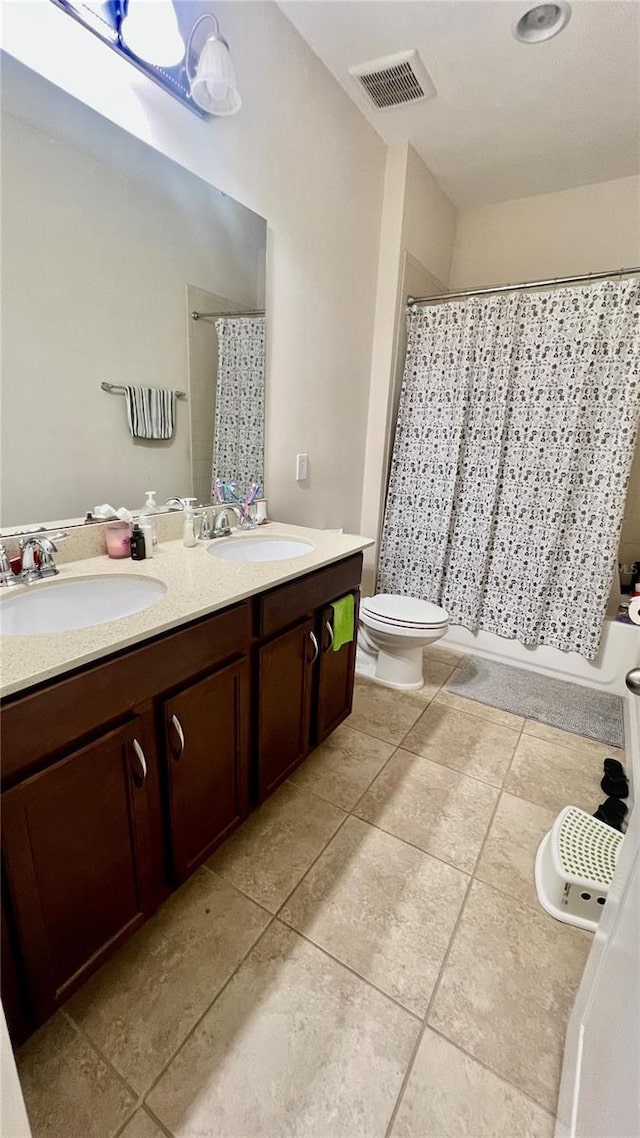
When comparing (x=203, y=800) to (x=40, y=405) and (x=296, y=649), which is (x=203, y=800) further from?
(x=40, y=405)

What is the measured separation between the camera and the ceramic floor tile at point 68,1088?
0.83 metres

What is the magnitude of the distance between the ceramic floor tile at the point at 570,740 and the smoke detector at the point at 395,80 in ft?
8.69

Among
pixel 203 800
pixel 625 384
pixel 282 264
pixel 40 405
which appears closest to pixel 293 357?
pixel 282 264

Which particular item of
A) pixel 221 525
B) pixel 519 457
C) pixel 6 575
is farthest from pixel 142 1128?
pixel 519 457

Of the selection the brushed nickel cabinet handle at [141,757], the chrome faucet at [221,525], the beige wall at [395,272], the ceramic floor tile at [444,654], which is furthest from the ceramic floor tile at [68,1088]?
the beige wall at [395,272]

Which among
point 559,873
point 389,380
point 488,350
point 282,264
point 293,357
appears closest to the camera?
point 559,873

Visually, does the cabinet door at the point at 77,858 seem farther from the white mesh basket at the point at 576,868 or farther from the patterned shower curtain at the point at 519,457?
the patterned shower curtain at the point at 519,457

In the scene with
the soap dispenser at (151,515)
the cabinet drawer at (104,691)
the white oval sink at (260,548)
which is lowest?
the cabinet drawer at (104,691)

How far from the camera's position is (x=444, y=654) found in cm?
269

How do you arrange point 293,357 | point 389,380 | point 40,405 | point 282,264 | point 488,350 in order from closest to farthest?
point 40,405 < point 282,264 < point 293,357 < point 488,350 < point 389,380

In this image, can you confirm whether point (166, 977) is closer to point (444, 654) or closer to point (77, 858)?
point (77, 858)

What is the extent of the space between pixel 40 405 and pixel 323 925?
4.90ft

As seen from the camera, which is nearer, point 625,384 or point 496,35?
point 496,35

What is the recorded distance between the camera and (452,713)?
2.12 metres
